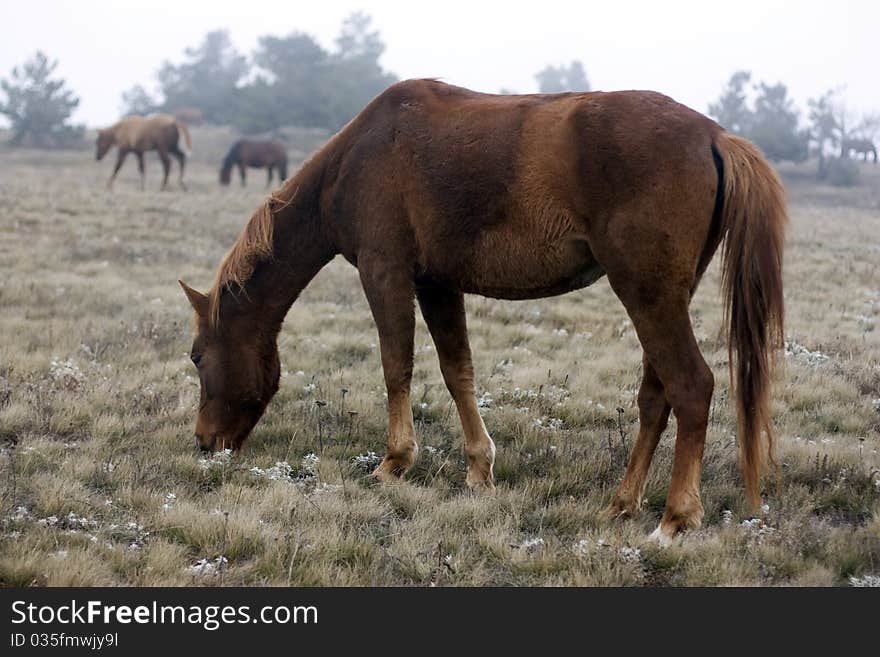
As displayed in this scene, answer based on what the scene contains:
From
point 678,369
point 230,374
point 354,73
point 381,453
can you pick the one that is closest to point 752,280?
point 678,369

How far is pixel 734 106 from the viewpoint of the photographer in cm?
4825

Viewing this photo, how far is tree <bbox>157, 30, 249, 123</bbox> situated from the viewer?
68.1 m

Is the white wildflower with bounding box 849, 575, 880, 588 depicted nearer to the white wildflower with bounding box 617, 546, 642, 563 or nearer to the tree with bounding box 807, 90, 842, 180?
the white wildflower with bounding box 617, 546, 642, 563

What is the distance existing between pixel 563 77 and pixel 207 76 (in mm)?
36984

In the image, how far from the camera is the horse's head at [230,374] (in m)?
5.38

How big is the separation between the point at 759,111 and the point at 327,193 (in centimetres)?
4613

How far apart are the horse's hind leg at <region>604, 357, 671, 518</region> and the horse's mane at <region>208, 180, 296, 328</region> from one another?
2602mm

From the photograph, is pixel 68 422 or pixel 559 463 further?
pixel 68 422

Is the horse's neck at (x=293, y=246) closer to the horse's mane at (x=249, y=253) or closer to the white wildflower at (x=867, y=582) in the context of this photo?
the horse's mane at (x=249, y=253)

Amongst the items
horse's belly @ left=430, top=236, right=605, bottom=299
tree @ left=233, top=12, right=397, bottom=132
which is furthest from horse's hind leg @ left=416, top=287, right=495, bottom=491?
tree @ left=233, top=12, right=397, bottom=132

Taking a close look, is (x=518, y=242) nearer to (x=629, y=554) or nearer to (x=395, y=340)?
(x=395, y=340)

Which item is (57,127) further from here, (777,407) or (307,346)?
(777,407)

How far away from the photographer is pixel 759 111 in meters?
45.7
